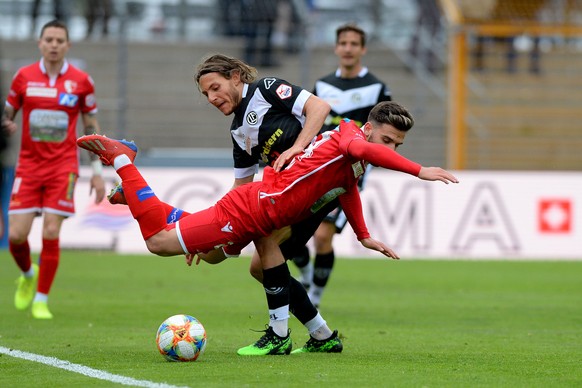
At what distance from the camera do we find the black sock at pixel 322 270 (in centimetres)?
984

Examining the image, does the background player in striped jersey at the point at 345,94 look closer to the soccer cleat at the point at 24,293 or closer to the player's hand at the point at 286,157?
the soccer cleat at the point at 24,293

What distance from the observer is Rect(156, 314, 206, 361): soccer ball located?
6.39m

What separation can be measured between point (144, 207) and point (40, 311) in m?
3.10

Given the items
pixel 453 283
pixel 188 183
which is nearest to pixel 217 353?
pixel 453 283

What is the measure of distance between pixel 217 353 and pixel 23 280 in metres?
3.68

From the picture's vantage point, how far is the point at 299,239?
23.4ft

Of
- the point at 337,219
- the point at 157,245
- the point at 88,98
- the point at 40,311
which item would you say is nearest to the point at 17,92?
the point at 88,98

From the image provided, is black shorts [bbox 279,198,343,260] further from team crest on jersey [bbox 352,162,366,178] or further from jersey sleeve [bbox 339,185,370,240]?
team crest on jersey [bbox 352,162,366,178]

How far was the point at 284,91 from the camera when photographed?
696 cm

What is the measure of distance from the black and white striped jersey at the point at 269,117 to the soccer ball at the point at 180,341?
1.34 m

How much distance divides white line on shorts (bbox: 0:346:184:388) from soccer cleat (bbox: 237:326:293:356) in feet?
3.68

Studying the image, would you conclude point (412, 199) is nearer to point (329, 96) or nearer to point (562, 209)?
point (562, 209)

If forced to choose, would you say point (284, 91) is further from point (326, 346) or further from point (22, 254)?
point (22, 254)

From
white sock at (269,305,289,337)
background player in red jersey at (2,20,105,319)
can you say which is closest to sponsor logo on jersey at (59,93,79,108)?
background player in red jersey at (2,20,105,319)
